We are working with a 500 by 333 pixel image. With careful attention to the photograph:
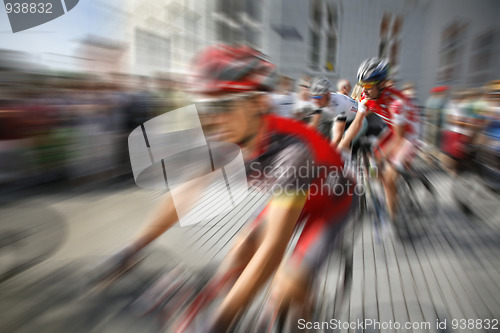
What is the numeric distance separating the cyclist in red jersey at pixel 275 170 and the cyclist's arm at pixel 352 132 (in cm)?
130

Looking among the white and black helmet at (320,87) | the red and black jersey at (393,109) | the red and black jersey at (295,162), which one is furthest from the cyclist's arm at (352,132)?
the red and black jersey at (295,162)

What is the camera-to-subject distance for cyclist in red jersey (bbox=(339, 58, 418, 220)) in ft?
8.30

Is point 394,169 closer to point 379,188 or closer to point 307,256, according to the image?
point 379,188

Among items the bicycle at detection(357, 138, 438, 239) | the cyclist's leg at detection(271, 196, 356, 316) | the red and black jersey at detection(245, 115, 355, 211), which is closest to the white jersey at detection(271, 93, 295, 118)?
the red and black jersey at detection(245, 115, 355, 211)

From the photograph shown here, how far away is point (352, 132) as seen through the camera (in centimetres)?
252

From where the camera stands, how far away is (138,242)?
55.0 inches

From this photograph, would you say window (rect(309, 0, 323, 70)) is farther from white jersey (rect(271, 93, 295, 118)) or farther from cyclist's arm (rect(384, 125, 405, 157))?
cyclist's arm (rect(384, 125, 405, 157))

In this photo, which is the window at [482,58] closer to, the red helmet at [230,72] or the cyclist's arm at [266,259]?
the red helmet at [230,72]

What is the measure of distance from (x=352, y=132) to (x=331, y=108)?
1.50 feet

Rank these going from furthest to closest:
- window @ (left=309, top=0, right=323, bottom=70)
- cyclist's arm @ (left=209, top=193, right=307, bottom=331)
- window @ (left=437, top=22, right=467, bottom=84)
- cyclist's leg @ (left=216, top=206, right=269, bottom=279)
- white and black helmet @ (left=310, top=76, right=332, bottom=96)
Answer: white and black helmet @ (left=310, top=76, right=332, bottom=96), window @ (left=437, top=22, right=467, bottom=84), window @ (left=309, top=0, right=323, bottom=70), cyclist's leg @ (left=216, top=206, right=269, bottom=279), cyclist's arm @ (left=209, top=193, right=307, bottom=331)

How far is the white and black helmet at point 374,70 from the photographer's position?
2.40 meters

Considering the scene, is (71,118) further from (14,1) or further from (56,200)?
(14,1)

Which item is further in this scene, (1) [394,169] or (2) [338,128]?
Result: (2) [338,128]

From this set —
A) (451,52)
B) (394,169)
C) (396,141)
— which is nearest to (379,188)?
(394,169)
